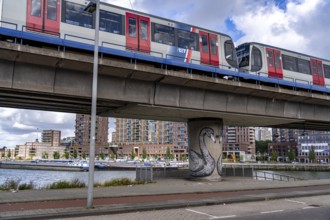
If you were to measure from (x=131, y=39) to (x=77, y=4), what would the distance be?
3492 mm

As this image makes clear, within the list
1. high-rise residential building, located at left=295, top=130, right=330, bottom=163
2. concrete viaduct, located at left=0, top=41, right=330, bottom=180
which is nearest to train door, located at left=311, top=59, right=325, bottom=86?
concrete viaduct, located at left=0, top=41, right=330, bottom=180

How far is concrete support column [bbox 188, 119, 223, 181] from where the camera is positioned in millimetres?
23223

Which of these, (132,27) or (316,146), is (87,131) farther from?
(132,27)

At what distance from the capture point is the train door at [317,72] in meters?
28.1

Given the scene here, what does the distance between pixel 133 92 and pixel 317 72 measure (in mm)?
18958

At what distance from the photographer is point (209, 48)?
72.2ft

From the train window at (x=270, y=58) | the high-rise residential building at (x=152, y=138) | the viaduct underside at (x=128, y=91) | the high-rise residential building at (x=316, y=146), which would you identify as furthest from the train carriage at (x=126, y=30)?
the high-rise residential building at (x=152, y=138)

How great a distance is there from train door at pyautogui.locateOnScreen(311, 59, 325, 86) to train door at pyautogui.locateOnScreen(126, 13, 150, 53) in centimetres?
1685

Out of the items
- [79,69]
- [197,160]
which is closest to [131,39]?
[79,69]

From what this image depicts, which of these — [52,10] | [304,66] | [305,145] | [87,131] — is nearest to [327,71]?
[304,66]

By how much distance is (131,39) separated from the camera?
18531 millimetres

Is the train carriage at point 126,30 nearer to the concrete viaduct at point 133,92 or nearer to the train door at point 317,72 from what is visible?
the concrete viaduct at point 133,92

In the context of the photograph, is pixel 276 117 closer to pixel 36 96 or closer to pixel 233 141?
pixel 36 96

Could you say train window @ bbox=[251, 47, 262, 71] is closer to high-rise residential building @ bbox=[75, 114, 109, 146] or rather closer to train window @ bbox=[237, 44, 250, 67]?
train window @ bbox=[237, 44, 250, 67]
